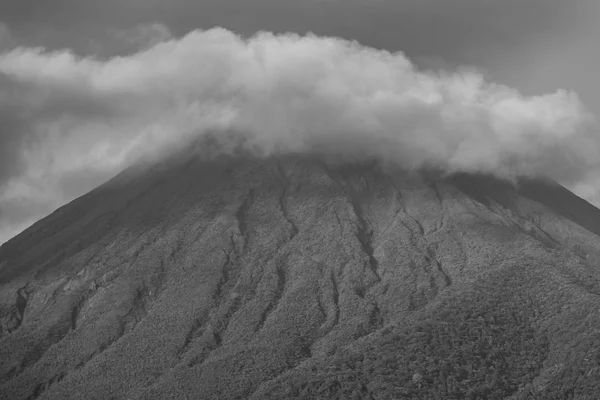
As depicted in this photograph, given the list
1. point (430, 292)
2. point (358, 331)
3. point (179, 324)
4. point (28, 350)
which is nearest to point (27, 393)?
point (28, 350)

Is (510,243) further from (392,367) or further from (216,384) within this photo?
(216,384)

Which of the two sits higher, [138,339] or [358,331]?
[138,339]

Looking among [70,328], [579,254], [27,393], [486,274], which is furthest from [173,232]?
[579,254]

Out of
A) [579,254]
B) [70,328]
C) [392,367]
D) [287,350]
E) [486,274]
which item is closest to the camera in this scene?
[392,367]

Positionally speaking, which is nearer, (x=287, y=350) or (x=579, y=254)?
(x=287, y=350)

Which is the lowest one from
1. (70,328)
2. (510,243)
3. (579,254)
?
(579,254)

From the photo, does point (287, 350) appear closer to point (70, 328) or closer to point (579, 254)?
point (70, 328)

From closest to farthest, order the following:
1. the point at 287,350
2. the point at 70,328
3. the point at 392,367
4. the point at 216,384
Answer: the point at 392,367 → the point at 216,384 → the point at 287,350 → the point at 70,328
